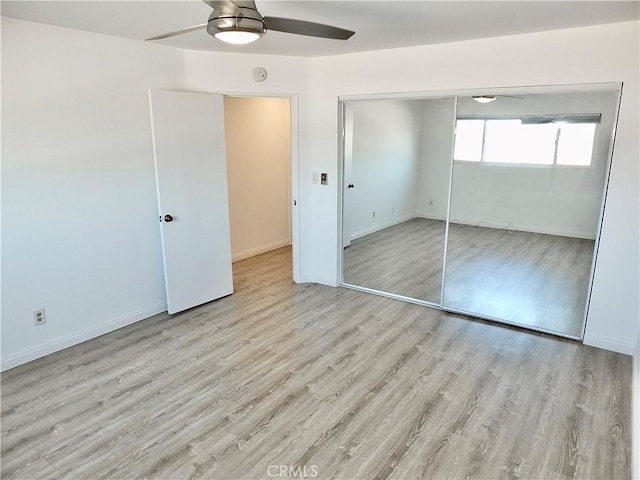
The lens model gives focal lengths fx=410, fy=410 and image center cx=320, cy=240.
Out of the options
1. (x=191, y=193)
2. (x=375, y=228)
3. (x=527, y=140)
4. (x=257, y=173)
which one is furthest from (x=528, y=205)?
(x=257, y=173)

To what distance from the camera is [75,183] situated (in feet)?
10.6

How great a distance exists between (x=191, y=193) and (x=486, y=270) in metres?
3.11

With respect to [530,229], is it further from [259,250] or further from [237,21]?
[259,250]

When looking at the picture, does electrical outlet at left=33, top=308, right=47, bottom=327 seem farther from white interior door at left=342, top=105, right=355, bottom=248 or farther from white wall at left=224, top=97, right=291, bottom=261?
white interior door at left=342, top=105, right=355, bottom=248

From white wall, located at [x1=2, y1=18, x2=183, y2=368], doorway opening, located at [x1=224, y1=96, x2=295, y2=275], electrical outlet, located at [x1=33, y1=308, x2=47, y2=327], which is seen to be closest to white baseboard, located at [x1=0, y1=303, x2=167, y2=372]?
white wall, located at [x1=2, y1=18, x2=183, y2=368]

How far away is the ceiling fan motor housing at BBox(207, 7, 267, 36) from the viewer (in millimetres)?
1995

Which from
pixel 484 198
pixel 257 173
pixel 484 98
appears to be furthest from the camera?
pixel 257 173

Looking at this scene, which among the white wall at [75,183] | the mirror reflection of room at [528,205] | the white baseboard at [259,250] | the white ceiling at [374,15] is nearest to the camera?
the white ceiling at [374,15]

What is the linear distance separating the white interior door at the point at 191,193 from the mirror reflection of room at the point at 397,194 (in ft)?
4.52

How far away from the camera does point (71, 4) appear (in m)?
2.52

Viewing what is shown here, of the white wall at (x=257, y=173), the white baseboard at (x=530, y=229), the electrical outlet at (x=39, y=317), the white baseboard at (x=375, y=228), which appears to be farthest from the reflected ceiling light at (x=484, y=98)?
the electrical outlet at (x=39, y=317)

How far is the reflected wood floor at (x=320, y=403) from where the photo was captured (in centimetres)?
219

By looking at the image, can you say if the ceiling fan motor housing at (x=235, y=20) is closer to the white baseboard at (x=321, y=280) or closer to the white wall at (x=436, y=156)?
the white wall at (x=436, y=156)

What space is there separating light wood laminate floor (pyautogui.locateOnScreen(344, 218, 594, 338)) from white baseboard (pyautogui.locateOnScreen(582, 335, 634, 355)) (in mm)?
143
